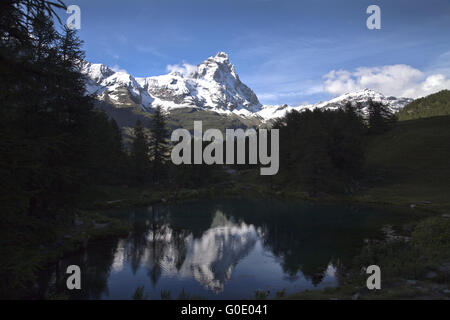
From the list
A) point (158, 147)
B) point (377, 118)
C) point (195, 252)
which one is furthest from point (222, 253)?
point (377, 118)

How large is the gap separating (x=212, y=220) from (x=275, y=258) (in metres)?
17.3

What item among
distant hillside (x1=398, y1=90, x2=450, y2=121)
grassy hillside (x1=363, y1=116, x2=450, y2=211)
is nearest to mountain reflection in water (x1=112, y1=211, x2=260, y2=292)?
grassy hillside (x1=363, y1=116, x2=450, y2=211)

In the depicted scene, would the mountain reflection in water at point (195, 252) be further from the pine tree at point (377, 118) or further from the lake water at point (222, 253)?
the pine tree at point (377, 118)

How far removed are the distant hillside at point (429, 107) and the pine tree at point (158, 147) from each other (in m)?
122

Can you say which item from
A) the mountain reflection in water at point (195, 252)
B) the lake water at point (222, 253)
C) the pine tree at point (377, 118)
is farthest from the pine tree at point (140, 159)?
the pine tree at point (377, 118)

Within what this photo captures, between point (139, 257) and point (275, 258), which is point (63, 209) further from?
point (275, 258)

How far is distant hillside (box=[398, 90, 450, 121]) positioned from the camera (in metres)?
133

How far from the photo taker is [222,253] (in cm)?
2641

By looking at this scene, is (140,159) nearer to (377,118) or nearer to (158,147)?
(158,147)

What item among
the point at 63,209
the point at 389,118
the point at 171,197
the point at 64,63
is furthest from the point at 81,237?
the point at 389,118

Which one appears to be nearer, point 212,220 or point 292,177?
point 212,220

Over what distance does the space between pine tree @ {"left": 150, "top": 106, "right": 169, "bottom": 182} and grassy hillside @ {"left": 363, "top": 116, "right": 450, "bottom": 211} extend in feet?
148

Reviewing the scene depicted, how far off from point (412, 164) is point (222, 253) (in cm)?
6338
